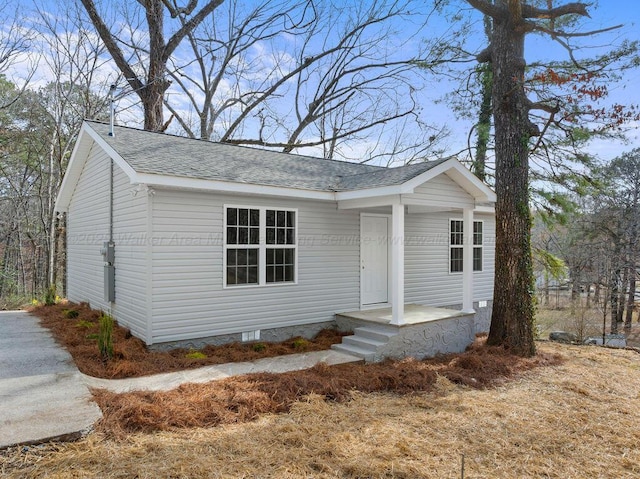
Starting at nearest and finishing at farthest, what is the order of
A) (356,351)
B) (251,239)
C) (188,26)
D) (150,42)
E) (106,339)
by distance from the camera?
(106,339)
(356,351)
(251,239)
(188,26)
(150,42)

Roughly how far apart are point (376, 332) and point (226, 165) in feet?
13.1

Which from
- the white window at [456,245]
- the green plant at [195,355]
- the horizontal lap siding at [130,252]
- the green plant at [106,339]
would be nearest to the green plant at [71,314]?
the horizontal lap siding at [130,252]

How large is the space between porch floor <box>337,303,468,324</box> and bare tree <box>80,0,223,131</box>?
32.0ft

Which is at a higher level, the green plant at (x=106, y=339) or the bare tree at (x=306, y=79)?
the bare tree at (x=306, y=79)

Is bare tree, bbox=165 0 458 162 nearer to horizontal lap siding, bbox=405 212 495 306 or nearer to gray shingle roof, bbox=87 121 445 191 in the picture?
gray shingle roof, bbox=87 121 445 191

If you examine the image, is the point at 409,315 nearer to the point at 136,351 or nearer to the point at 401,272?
the point at 401,272

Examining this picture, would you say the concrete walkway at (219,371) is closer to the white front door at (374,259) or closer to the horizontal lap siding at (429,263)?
the white front door at (374,259)

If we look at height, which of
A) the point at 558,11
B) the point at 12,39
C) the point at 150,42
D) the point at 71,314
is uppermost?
the point at 150,42

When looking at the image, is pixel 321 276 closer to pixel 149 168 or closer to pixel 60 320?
pixel 149 168

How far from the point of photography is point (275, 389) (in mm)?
4844

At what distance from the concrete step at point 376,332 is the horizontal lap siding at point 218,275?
38.3 inches

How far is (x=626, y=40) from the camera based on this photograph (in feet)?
Result: 23.1

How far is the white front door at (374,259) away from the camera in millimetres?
8812

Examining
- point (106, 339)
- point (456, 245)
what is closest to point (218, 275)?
point (106, 339)
